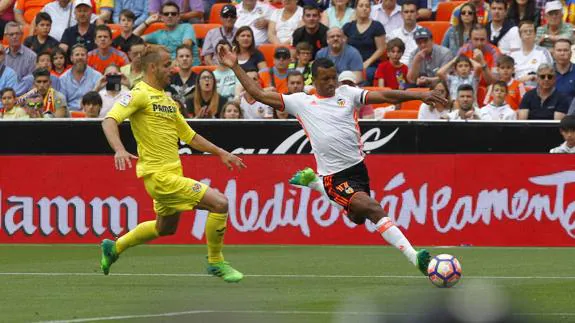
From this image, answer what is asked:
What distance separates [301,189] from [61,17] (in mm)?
7421

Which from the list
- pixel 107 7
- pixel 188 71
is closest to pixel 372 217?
pixel 188 71

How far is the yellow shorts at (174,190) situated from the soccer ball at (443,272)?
2.14m

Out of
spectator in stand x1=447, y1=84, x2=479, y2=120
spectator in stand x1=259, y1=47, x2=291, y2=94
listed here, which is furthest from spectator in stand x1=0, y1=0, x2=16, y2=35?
spectator in stand x1=447, y1=84, x2=479, y2=120

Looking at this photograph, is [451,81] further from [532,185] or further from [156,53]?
[156,53]

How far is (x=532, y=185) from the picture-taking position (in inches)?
606

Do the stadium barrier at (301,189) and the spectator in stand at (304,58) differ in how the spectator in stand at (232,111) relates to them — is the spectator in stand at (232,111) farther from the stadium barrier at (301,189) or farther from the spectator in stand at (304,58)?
the spectator in stand at (304,58)

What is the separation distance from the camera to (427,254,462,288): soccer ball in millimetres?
9164

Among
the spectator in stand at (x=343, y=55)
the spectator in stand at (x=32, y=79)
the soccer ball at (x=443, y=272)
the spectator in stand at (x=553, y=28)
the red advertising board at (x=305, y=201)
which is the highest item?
the spectator in stand at (x=553, y=28)

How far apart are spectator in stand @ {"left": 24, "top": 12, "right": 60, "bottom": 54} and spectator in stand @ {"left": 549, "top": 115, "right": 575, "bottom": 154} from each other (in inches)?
354

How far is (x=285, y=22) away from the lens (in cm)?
1967

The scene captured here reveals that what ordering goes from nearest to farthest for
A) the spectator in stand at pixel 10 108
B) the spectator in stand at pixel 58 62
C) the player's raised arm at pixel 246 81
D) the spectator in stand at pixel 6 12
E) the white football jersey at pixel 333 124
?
the player's raised arm at pixel 246 81
the white football jersey at pixel 333 124
the spectator in stand at pixel 10 108
the spectator in stand at pixel 58 62
the spectator in stand at pixel 6 12

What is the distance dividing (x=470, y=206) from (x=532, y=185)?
86cm

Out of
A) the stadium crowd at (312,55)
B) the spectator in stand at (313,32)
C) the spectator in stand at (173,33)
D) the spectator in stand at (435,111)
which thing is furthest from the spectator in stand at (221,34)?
the spectator in stand at (435,111)

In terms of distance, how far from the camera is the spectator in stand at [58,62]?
1898 cm
